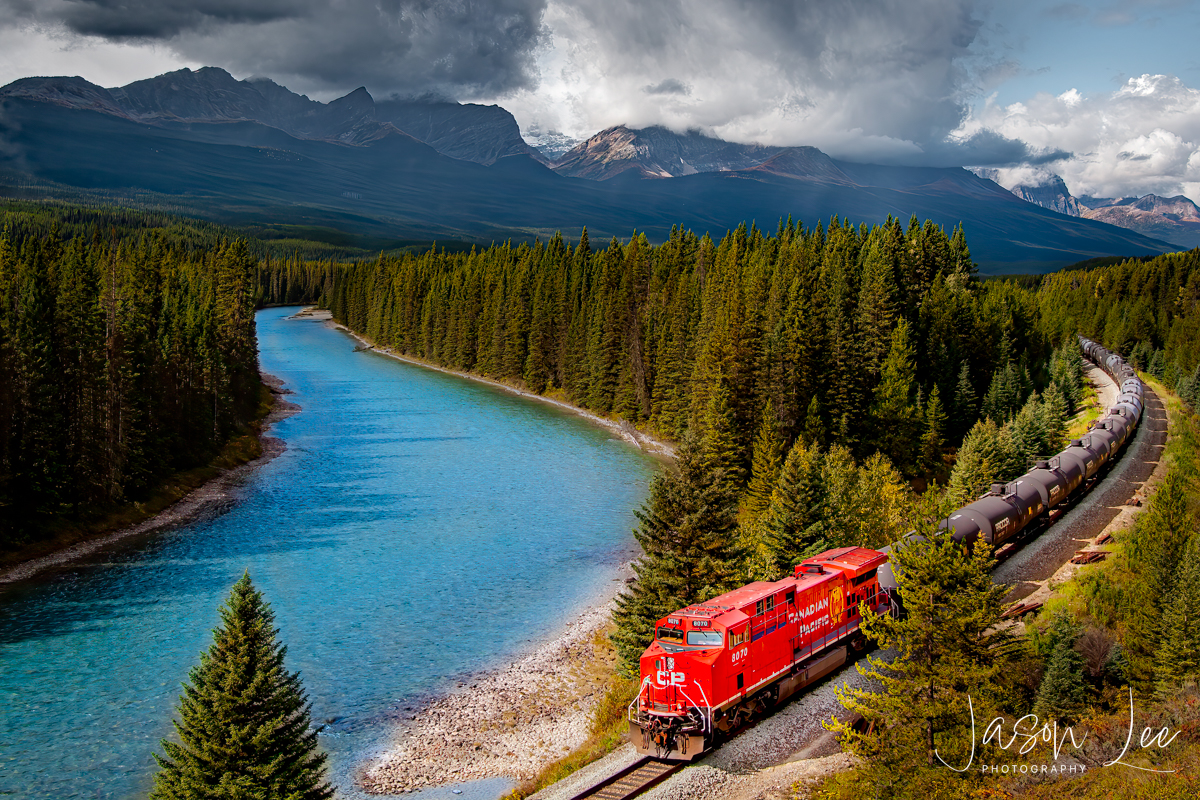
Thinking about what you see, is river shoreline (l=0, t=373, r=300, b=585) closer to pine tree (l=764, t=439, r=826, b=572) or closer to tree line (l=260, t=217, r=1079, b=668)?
tree line (l=260, t=217, r=1079, b=668)

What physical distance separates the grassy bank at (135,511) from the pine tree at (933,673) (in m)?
49.3

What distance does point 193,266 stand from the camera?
144 m

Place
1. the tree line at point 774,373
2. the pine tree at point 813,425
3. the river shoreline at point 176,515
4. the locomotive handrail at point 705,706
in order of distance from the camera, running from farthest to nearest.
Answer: the pine tree at point 813,425 → the river shoreline at point 176,515 → the tree line at point 774,373 → the locomotive handrail at point 705,706

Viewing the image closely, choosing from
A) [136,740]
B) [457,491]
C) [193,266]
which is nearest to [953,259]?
[457,491]

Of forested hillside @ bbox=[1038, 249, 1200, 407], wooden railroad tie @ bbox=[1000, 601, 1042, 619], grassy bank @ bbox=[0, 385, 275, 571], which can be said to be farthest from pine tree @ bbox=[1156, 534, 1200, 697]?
forested hillside @ bbox=[1038, 249, 1200, 407]

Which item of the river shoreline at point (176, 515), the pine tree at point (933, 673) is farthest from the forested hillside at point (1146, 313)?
the river shoreline at point (176, 515)

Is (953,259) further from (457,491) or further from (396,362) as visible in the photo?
(396,362)

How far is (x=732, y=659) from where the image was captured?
24.1 metres

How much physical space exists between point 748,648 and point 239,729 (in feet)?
48.4

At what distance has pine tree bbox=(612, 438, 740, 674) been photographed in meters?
31.3

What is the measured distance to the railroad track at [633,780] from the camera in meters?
22.1

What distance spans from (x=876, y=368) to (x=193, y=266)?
125 m

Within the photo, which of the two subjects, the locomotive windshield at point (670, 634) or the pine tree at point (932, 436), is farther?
the pine tree at point (932, 436)

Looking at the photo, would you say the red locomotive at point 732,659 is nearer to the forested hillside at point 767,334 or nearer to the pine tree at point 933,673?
the pine tree at point 933,673
